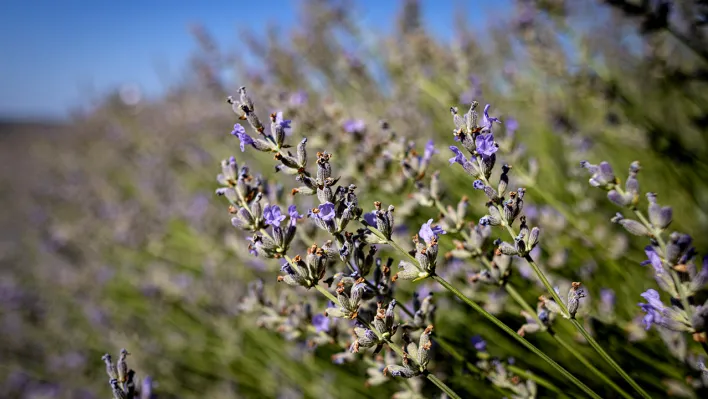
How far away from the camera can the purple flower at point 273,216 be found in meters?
0.94

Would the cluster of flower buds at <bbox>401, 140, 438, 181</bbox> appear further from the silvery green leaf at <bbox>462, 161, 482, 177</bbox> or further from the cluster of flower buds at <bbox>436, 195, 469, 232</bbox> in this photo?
the silvery green leaf at <bbox>462, 161, 482, 177</bbox>

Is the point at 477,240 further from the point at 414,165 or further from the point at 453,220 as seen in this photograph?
→ the point at 414,165

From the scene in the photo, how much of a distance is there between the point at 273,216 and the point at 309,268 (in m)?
0.15

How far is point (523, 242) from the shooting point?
882 mm

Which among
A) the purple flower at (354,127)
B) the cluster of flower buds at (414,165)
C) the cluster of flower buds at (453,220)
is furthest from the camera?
the purple flower at (354,127)

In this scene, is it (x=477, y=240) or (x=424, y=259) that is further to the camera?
(x=477, y=240)

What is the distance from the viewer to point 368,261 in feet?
3.08

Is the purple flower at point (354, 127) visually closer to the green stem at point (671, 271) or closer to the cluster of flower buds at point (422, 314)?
the cluster of flower buds at point (422, 314)

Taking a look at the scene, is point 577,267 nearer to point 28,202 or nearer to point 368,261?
point 368,261

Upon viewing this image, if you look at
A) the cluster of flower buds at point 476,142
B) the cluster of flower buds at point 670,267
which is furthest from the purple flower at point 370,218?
the cluster of flower buds at point 670,267

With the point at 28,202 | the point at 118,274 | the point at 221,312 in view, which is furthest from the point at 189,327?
the point at 28,202

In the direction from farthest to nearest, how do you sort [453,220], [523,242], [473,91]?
[473,91] → [453,220] → [523,242]

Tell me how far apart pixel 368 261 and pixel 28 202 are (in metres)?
6.84

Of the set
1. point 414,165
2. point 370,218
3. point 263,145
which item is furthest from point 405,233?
point 263,145
